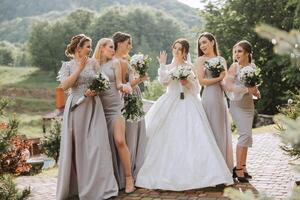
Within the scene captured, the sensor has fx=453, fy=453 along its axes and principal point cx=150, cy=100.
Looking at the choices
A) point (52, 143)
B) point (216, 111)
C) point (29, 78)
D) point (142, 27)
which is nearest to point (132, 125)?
point (216, 111)

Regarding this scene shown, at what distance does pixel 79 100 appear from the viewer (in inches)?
270

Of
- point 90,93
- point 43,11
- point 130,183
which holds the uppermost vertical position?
point 43,11

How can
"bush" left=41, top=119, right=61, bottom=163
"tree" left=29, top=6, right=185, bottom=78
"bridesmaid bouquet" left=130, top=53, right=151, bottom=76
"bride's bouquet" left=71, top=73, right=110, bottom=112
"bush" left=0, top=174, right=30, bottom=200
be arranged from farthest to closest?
"tree" left=29, top=6, right=185, bottom=78 → "bush" left=41, top=119, right=61, bottom=163 → "bridesmaid bouquet" left=130, top=53, right=151, bottom=76 → "bride's bouquet" left=71, top=73, right=110, bottom=112 → "bush" left=0, top=174, right=30, bottom=200

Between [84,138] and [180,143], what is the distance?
1626mm

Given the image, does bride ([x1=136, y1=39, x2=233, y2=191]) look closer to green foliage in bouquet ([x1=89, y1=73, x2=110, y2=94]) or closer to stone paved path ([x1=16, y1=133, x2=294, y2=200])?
stone paved path ([x1=16, y1=133, x2=294, y2=200])

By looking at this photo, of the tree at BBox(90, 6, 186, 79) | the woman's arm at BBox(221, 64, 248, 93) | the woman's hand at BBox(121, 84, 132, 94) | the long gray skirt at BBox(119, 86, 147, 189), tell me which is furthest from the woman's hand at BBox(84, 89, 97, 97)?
the tree at BBox(90, 6, 186, 79)

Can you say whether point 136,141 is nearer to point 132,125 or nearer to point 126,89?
point 132,125

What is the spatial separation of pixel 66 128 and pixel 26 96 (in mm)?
68291

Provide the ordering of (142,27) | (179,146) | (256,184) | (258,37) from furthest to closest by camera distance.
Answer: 1. (142,27)
2. (258,37)
3. (256,184)
4. (179,146)

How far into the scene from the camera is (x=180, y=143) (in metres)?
7.51

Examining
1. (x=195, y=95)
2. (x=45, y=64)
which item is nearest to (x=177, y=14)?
(x=45, y=64)

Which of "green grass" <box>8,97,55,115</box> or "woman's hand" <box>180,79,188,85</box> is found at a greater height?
"woman's hand" <box>180,79,188,85</box>

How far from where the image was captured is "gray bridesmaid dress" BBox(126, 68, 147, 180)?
25.4ft

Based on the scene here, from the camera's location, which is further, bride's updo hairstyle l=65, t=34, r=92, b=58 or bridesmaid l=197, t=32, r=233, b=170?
bridesmaid l=197, t=32, r=233, b=170
